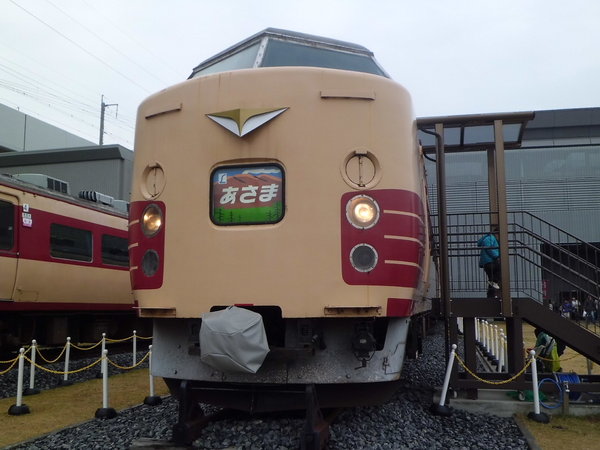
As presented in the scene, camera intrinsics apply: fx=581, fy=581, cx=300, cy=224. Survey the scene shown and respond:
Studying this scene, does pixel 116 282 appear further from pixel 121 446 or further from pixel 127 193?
pixel 121 446

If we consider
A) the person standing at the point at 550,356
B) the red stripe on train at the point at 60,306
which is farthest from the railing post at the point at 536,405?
the red stripe on train at the point at 60,306

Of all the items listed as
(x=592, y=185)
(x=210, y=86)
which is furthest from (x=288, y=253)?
(x=592, y=185)

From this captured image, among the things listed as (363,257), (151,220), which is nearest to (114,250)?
(151,220)

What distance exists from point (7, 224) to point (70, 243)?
1547 mm

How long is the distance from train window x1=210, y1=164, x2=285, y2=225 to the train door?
18.6 feet

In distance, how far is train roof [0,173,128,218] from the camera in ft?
30.1

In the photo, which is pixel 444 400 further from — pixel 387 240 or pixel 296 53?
pixel 296 53

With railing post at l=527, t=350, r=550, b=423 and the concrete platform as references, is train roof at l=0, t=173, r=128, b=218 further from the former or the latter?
railing post at l=527, t=350, r=550, b=423

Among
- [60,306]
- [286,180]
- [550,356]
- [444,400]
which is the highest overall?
[286,180]

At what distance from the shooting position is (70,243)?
10320mm

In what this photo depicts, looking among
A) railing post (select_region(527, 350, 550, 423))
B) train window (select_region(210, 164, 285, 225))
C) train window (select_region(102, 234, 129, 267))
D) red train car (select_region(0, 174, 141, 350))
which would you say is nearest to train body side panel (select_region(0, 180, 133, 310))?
red train car (select_region(0, 174, 141, 350))

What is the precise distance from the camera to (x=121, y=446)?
4.75 meters

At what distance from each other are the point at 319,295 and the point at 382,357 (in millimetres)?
666

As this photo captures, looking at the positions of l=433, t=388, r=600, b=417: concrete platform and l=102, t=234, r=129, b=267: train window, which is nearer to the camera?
l=433, t=388, r=600, b=417: concrete platform
